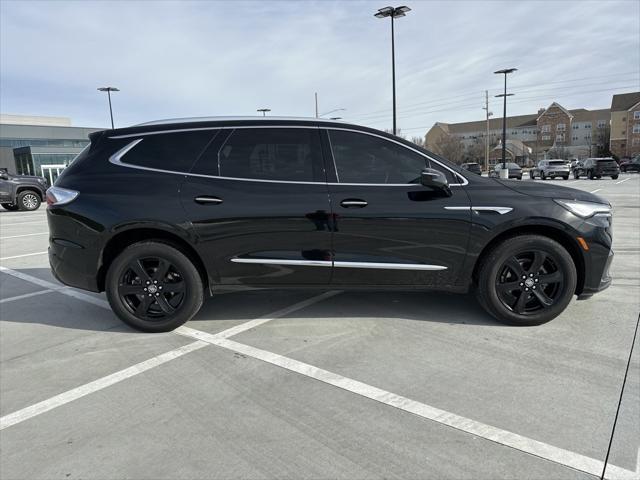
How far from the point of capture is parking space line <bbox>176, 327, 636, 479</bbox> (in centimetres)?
213

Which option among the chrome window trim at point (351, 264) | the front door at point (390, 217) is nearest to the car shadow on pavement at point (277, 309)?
the chrome window trim at point (351, 264)

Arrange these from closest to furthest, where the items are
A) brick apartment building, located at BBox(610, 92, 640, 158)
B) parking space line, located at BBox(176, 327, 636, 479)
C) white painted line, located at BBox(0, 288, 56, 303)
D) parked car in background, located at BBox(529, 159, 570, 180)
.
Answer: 1. parking space line, located at BBox(176, 327, 636, 479)
2. white painted line, located at BBox(0, 288, 56, 303)
3. parked car in background, located at BBox(529, 159, 570, 180)
4. brick apartment building, located at BBox(610, 92, 640, 158)

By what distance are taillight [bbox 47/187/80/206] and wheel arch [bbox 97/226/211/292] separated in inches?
19.9

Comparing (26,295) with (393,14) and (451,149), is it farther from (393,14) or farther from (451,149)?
(451,149)

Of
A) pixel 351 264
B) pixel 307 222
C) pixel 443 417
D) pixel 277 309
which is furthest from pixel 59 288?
pixel 443 417

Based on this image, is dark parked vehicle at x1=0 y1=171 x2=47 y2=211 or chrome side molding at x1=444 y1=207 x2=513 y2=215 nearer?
chrome side molding at x1=444 y1=207 x2=513 y2=215

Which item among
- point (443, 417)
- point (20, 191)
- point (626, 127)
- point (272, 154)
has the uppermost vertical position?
point (626, 127)

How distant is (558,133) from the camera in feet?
340

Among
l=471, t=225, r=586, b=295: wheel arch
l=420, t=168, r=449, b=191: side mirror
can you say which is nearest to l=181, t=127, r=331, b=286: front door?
l=420, t=168, r=449, b=191: side mirror

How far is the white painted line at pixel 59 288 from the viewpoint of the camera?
4.88 metres

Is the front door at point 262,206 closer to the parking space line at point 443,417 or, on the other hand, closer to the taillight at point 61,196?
the parking space line at point 443,417

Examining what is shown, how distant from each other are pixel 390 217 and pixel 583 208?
5.45 feet

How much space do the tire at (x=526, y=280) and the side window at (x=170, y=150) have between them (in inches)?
105

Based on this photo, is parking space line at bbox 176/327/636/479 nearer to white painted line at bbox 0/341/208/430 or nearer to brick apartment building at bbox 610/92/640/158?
white painted line at bbox 0/341/208/430
